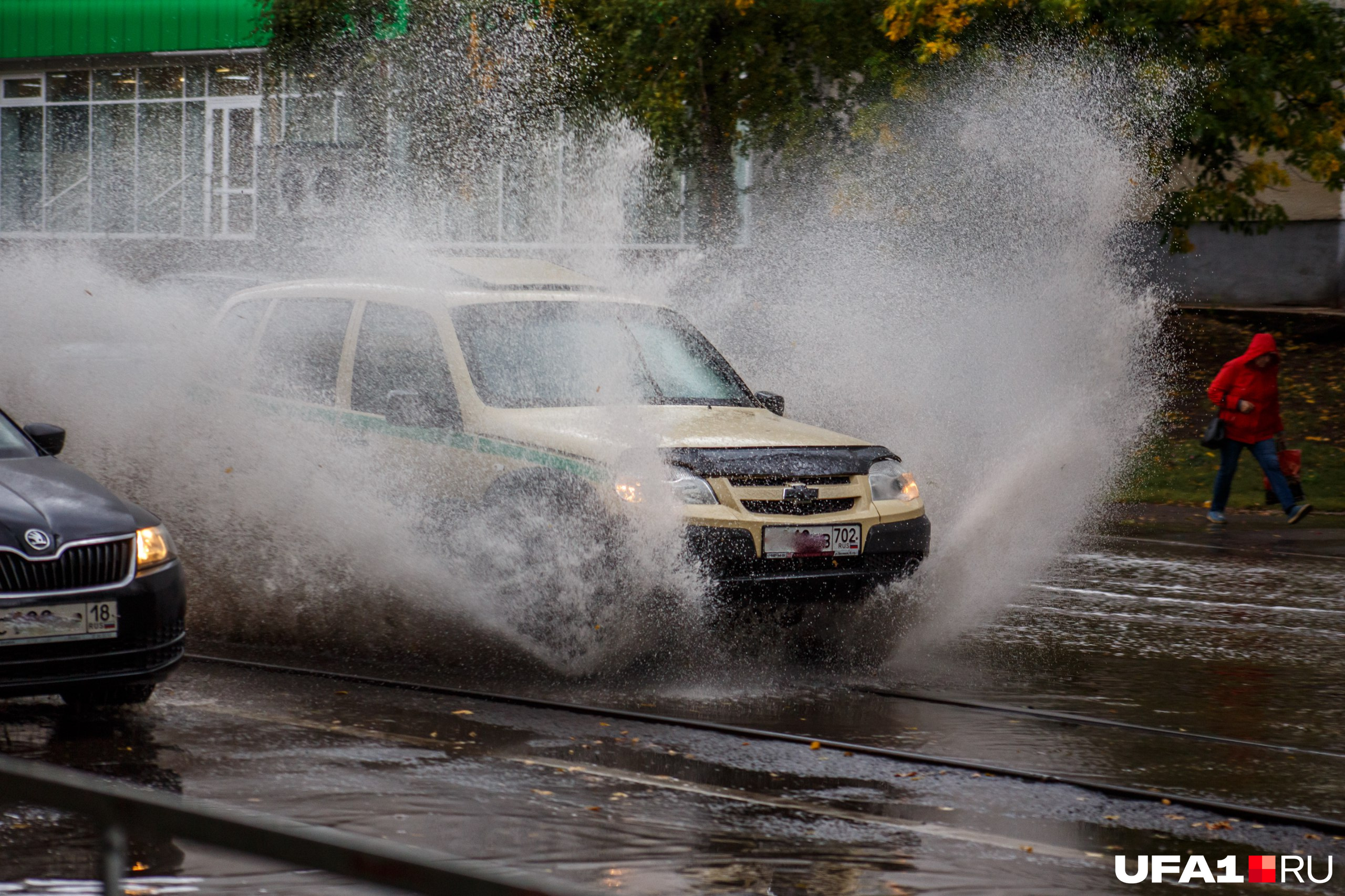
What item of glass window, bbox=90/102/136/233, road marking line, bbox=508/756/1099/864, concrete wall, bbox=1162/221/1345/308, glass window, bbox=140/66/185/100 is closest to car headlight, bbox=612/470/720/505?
road marking line, bbox=508/756/1099/864

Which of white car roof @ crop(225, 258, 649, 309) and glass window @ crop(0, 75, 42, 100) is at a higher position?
glass window @ crop(0, 75, 42, 100)

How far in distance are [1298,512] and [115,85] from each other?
30789mm

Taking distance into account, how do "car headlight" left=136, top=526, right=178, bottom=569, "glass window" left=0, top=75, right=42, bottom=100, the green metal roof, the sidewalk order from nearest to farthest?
"car headlight" left=136, top=526, right=178, bottom=569 < the sidewalk < the green metal roof < "glass window" left=0, top=75, right=42, bottom=100

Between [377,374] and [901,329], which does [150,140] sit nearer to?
[901,329]

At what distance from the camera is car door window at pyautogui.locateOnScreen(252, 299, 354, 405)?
8.51 m

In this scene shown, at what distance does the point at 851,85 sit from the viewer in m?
19.2

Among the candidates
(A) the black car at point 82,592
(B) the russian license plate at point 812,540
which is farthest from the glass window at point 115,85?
(B) the russian license plate at point 812,540

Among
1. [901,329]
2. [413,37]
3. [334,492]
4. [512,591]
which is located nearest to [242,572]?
[334,492]

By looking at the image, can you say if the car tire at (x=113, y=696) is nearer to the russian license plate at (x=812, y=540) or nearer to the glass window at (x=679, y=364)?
the russian license plate at (x=812, y=540)

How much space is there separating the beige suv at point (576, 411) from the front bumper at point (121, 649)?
1683 millimetres

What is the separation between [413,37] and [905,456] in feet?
41.5

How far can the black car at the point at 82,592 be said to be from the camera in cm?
579

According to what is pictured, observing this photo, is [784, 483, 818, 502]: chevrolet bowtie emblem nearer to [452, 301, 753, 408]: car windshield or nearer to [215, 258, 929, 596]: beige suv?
[215, 258, 929, 596]: beige suv

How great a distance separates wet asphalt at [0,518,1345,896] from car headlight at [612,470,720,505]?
33.0 inches
